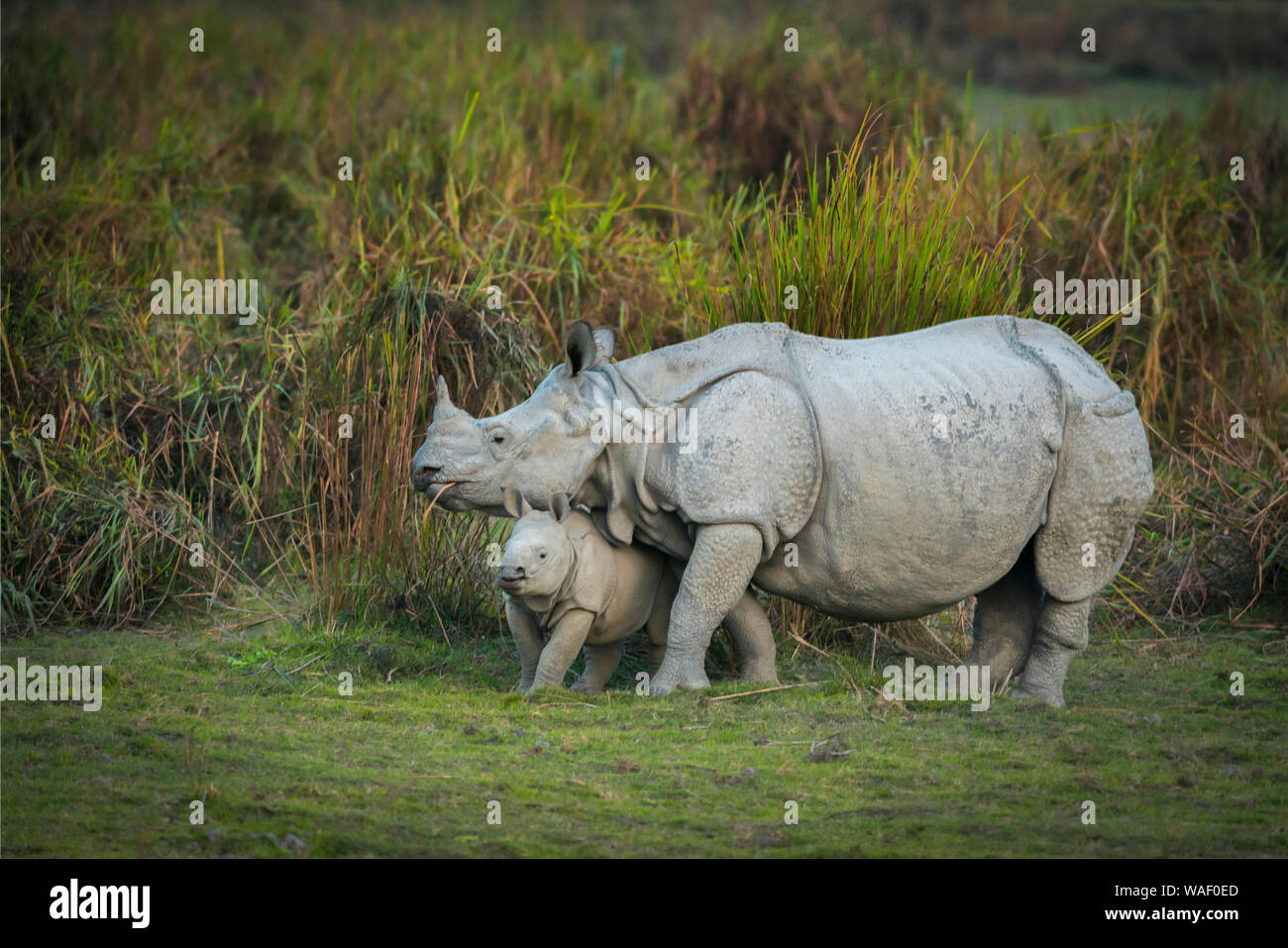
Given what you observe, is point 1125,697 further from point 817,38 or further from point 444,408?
point 817,38

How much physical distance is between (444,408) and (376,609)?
4.69ft

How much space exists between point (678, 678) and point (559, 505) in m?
0.82

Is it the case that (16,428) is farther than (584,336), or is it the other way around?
(16,428)

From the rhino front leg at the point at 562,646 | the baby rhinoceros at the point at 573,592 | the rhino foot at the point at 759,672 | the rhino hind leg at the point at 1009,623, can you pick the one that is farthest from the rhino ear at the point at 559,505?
the rhino hind leg at the point at 1009,623

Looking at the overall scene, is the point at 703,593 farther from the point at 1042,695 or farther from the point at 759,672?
the point at 1042,695

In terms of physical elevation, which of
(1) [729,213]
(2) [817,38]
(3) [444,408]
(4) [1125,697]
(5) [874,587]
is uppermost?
(2) [817,38]

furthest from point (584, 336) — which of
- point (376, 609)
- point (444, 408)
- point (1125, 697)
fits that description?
point (1125, 697)

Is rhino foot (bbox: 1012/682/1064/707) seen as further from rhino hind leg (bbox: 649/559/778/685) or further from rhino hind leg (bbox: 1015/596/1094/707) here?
rhino hind leg (bbox: 649/559/778/685)

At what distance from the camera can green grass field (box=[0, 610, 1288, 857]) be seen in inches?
204

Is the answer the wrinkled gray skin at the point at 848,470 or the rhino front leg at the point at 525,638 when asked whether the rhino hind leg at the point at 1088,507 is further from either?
the rhino front leg at the point at 525,638

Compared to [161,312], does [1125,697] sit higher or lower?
lower

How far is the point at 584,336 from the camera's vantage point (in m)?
6.79

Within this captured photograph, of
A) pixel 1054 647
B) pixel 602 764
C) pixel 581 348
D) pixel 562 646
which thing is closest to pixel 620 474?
pixel 581 348

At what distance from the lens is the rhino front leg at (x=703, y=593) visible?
6.64 metres
